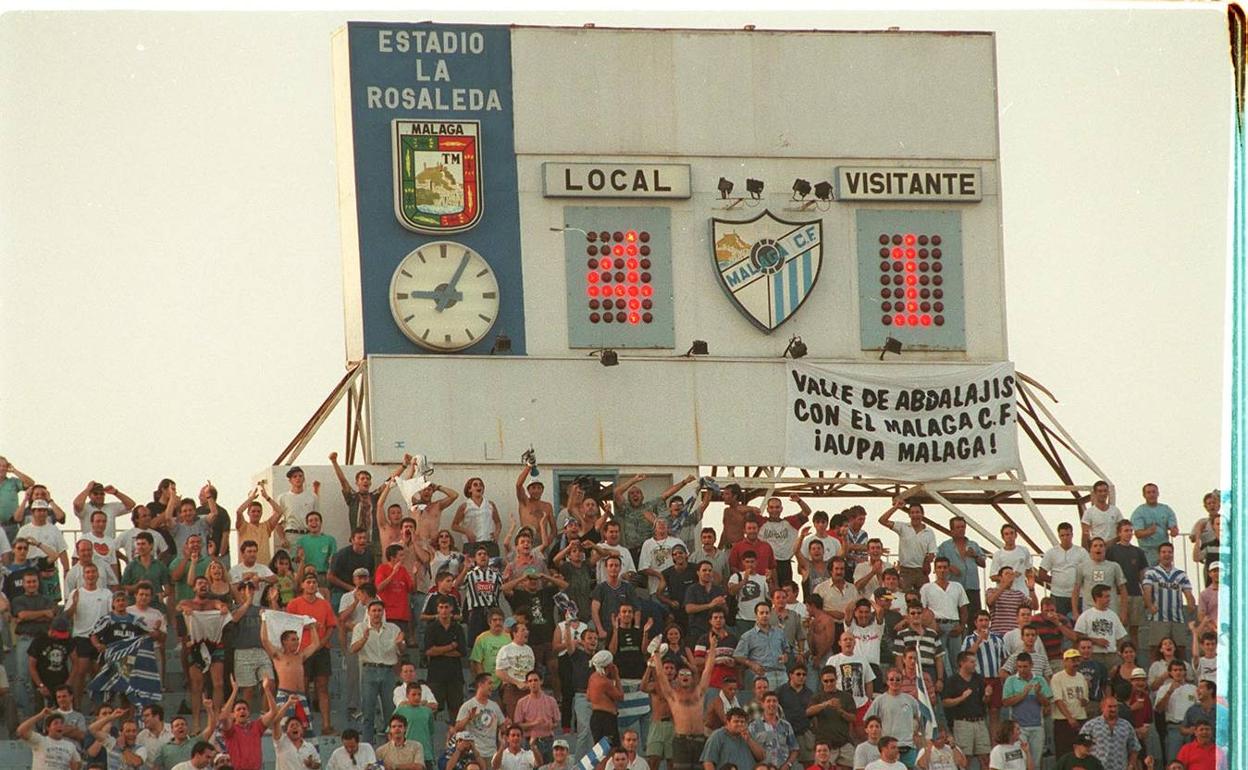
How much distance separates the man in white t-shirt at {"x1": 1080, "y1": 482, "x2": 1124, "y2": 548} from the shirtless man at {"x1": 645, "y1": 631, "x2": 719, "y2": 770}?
4630mm

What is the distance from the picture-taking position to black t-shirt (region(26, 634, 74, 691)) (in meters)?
19.8

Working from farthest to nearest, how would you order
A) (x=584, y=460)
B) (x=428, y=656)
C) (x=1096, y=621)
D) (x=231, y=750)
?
(x=584, y=460) < (x=1096, y=621) < (x=428, y=656) < (x=231, y=750)

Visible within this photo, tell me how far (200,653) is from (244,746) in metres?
1.09

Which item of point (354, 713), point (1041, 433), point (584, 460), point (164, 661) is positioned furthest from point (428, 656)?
point (1041, 433)

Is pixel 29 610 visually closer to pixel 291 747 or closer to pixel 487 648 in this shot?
pixel 291 747

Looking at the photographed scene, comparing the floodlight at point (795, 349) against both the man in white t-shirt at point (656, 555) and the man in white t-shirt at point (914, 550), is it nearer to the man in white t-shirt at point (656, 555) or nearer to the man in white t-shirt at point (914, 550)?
the man in white t-shirt at point (914, 550)

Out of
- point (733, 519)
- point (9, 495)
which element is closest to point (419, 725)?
point (9, 495)

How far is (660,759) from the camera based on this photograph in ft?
67.3

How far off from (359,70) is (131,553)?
20.0 feet

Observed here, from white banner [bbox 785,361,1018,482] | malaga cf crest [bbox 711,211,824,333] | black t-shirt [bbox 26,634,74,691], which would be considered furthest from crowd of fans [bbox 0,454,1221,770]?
malaga cf crest [bbox 711,211,824,333]

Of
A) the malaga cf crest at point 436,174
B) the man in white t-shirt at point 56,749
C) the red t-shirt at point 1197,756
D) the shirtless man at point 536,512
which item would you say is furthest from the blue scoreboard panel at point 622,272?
the man in white t-shirt at point 56,749

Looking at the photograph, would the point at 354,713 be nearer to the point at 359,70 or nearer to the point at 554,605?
the point at 554,605

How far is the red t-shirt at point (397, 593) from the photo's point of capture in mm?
21031

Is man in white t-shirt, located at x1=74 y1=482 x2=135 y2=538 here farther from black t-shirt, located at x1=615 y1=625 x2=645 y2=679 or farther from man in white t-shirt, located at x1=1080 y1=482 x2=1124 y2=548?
man in white t-shirt, located at x1=1080 y1=482 x2=1124 y2=548
